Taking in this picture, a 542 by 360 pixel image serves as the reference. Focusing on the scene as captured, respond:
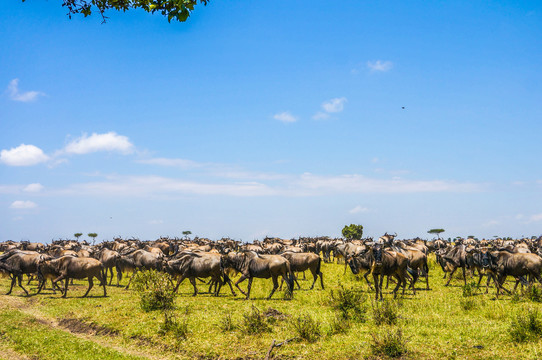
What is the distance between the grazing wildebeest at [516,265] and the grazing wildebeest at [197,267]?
13.2 meters

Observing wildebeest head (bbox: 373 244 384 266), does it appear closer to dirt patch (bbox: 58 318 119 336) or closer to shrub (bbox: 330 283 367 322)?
shrub (bbox: 330 283 367 322)

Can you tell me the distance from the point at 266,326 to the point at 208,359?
89.9 inches

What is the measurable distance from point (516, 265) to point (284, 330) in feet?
41.2

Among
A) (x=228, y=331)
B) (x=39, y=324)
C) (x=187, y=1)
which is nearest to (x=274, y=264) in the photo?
(x=228, y=331)

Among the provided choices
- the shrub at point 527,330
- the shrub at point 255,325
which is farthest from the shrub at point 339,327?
the shrub at point 527,330

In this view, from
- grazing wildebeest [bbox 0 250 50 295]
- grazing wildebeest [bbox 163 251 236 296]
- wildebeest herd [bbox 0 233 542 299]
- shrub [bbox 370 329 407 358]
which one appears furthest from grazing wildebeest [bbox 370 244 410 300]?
grazing wildebeest [bbox 0 250 50 295]

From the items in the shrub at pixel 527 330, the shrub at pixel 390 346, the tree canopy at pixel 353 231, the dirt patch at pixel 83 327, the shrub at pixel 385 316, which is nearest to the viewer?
the shrub at pixel 390 346

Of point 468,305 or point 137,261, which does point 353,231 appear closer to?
point 137,261

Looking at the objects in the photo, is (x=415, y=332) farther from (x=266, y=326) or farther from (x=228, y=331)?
(x=228, y=331)

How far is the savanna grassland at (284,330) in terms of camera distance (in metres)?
10.5

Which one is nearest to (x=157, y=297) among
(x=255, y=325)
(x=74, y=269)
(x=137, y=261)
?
(x=255, y=325)

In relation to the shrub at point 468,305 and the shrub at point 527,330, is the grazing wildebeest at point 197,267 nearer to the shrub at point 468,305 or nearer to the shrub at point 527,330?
the shrub at point 468,305

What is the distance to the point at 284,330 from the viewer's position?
12.6 m

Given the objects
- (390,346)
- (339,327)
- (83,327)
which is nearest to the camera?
(390,346)
